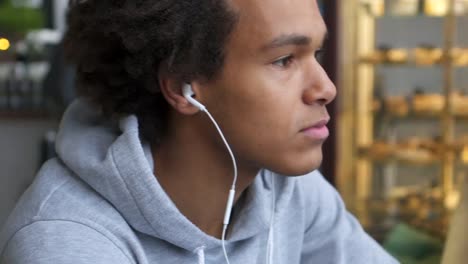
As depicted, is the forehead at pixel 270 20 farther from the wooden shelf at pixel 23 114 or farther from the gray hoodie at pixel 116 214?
the wooden shelf at pixel 23 114

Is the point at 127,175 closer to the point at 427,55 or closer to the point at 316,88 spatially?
the point at 316,88

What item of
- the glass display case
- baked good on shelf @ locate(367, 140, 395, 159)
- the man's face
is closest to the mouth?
the man's face

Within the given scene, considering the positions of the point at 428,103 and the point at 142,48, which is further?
the point at 428,103

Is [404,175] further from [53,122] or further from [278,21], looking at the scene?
[278,21]

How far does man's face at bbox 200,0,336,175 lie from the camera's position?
1185 millimetres

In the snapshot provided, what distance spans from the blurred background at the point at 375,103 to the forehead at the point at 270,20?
280cm

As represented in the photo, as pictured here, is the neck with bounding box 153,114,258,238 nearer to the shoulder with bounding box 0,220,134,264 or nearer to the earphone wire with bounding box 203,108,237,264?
the earphone wire with bounding box 203,108,237,264

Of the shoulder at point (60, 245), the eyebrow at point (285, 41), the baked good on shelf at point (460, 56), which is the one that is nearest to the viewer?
the shoulder at point (60, 245)

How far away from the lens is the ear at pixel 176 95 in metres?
1.23

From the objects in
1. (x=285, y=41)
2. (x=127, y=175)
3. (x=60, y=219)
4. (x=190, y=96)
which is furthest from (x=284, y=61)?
(x=60, y=219)

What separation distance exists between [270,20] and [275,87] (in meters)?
0.09

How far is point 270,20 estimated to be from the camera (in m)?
1.18

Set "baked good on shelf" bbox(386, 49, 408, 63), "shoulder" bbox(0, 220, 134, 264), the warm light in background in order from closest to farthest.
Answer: "shoulder" bbox(0, 220, 134, 264)
the warm light in background
"baked good on shelf" bbox(386, 49, 408, 63)

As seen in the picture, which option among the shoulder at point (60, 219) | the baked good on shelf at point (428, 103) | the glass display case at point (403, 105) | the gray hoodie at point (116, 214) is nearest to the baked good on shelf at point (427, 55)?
the glass display case at point (403, 105)
